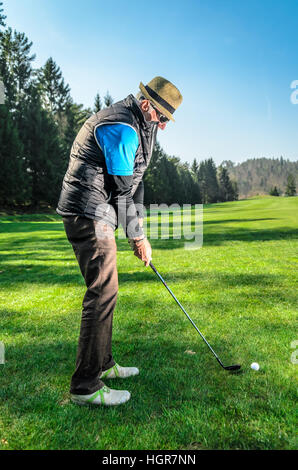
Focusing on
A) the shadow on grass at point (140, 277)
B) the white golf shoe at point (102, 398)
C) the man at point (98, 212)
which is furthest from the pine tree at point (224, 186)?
the white golf shoe at point (102, 398)

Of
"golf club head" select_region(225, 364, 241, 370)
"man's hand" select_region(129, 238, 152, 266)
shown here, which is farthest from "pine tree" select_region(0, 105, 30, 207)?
"golf club head" select_region(225, 364, 241, 370)

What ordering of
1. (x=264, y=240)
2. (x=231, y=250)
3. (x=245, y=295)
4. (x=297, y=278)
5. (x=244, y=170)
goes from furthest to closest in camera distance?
(x=244, y=170), (x=264, y=240), (x=231, y=250), (x=297, y=278), (x=245, y=295)

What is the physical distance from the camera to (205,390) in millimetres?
2545

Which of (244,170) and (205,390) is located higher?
(244,170)

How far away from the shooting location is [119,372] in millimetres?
2869

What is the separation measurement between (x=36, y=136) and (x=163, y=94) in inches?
1470

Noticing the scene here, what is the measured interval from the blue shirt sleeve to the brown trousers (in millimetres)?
458

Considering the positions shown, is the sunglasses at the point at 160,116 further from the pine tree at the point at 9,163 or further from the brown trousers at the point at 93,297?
the pine tree at the point at 9,163

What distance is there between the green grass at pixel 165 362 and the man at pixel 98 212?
0.26 meters

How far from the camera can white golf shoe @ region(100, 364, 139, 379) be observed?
286cm

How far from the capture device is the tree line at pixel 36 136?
31344mm
